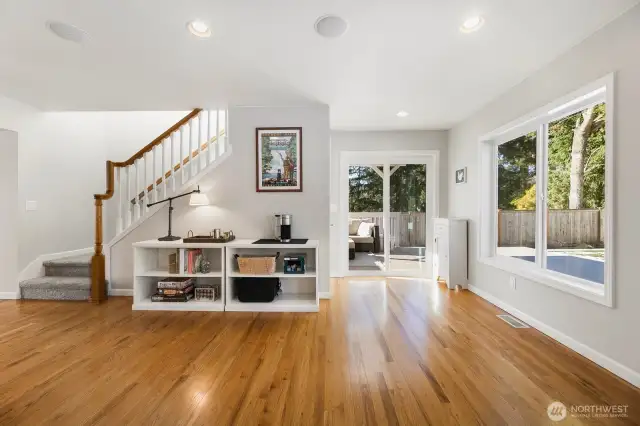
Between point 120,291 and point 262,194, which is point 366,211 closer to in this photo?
point 262,194

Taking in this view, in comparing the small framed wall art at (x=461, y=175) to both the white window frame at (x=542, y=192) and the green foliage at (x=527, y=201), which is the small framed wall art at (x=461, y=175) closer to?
the white window frame at (x=542, y=192)

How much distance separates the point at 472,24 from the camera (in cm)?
225

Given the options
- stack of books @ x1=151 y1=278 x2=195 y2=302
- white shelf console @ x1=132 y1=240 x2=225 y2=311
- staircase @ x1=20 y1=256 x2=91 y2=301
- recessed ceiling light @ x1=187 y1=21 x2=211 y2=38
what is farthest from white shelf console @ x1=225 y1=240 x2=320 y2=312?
recessed ceiling light @ x1=187 y1=21 x2=211 y2=38

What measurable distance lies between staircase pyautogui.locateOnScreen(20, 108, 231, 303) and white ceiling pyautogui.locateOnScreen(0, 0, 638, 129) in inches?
18.1

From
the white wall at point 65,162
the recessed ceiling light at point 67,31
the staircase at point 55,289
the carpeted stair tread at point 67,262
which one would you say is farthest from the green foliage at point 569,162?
the carpeted stair tread at point 67,262

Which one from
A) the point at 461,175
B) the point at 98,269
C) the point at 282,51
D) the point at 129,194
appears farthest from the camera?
the point at 461,175

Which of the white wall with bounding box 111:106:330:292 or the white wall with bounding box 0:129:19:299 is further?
the white wall with bounding box 111:106:330:292

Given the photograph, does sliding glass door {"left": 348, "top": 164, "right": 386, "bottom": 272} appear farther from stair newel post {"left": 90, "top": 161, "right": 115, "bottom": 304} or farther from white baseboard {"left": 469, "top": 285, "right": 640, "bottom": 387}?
stair newel post {"left": 90, "top": 161, "right": 115, "bottom": 304}

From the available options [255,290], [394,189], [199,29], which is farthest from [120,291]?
[394,189]

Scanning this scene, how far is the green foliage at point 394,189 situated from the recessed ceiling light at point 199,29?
3.34 m

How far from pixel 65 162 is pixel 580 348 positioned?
6.26 metres

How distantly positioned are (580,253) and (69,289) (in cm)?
554

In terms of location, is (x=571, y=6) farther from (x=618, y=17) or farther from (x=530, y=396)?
(x=530, y=396)

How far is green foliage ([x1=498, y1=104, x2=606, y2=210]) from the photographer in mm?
2627
